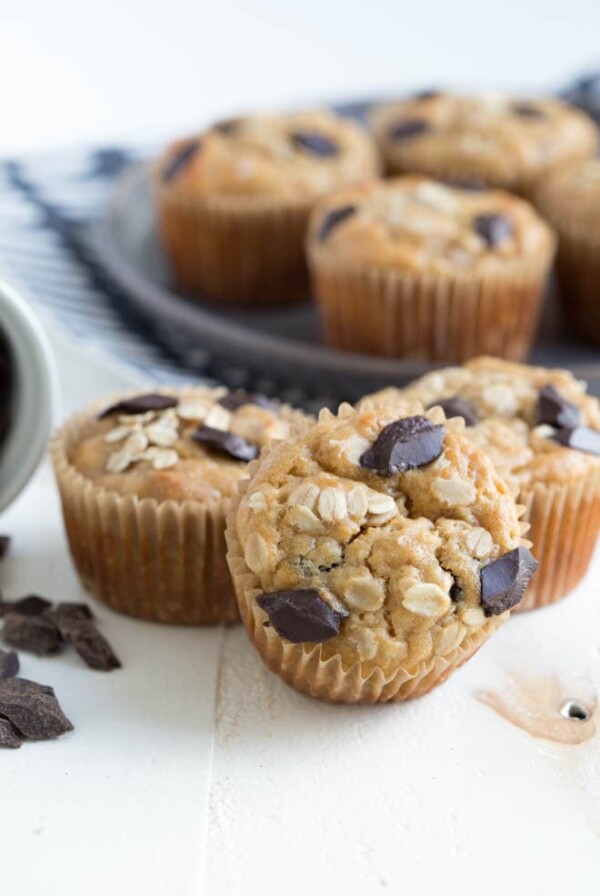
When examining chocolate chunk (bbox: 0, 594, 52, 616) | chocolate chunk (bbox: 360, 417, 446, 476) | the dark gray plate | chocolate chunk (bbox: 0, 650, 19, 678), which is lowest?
the dark gray plate

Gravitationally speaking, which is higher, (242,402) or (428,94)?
(242,402)

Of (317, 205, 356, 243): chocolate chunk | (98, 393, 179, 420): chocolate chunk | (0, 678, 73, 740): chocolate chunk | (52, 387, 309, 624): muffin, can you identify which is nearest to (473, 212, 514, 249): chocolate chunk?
(317, 205, 356, 243): chocolate chunk

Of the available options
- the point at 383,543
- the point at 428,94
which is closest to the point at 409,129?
the point at 428,94

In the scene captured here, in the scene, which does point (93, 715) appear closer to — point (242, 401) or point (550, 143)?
point (242, 401)

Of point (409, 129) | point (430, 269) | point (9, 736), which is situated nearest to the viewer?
point (9, 736)

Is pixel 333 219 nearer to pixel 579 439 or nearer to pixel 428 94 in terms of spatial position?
pixel 428 94

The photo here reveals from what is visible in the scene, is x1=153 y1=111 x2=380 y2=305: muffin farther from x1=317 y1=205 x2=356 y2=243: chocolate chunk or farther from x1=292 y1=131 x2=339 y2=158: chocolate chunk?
x1=317 y1=205 x2=356 y2=243: chocolate chunk

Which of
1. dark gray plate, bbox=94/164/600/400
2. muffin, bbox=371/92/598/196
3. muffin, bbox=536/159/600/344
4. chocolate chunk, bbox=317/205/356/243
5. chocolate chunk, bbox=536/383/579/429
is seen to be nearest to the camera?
chocolate chunk, bbox=536/383/579/429
